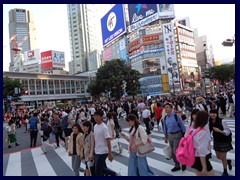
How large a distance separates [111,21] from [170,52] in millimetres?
19649

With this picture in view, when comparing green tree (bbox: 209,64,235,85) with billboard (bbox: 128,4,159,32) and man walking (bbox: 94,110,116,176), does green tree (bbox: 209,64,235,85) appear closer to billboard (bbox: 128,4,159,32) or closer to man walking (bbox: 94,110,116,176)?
billboard (bbox: 128,4,159,32)

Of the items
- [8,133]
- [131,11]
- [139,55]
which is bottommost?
[8,133]

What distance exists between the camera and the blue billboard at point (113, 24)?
227ft

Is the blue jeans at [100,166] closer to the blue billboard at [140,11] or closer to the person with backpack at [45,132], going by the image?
the person with backpack at [45,132]

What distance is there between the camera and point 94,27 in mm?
130125

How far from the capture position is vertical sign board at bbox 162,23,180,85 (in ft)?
213

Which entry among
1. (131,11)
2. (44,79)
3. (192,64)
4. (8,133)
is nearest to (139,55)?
(131,11)

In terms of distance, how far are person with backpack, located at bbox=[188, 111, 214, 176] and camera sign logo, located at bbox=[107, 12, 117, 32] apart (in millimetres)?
69791

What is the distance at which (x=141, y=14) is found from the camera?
69.9 meters

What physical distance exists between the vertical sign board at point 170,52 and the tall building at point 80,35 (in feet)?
188

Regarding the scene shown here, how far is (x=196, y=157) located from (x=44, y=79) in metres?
68.6

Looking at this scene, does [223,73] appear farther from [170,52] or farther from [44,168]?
[44,168]

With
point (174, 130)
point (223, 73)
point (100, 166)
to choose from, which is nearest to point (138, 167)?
point (100, 166)

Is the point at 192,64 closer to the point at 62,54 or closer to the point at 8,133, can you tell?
the point at 62,54
